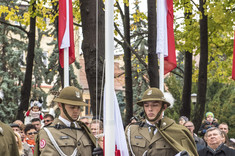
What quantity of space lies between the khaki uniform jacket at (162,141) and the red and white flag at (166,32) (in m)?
3.98

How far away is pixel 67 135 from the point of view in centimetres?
705

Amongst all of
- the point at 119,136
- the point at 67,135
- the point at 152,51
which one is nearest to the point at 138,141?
the point at 119,136

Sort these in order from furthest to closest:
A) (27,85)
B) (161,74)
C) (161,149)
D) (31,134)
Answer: (27,85) → (31,134) → (161,74) → (161,149)

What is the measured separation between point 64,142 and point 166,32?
5.46m

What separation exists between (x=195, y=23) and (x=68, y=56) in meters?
10.2

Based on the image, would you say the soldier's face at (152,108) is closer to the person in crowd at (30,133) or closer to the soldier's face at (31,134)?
the person in crowd at (30,133)

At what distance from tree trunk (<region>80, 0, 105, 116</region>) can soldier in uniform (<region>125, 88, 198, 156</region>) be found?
417 cm

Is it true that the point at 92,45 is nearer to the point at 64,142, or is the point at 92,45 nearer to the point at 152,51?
the point at 152,51

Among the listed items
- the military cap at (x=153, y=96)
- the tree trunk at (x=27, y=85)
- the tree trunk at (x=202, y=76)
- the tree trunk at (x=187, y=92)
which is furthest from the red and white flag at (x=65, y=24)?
the tree trunk at (x=187, y=92)

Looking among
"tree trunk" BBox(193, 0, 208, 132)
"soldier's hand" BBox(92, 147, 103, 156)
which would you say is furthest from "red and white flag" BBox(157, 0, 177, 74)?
"tree trunk" BBox(193, 0, 208, 132)

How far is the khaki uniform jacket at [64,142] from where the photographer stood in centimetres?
684

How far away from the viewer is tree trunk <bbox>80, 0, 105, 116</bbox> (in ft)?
39.1

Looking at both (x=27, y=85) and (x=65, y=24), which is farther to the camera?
(x=27, y=85)

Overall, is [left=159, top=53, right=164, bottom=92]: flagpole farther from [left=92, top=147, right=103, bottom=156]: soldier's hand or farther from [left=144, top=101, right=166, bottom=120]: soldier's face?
[left=92, top=147, right=103, bottom=156]: soldier's hand
